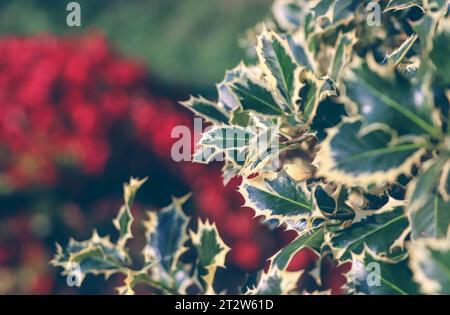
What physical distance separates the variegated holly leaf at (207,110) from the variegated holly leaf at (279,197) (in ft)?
0.73

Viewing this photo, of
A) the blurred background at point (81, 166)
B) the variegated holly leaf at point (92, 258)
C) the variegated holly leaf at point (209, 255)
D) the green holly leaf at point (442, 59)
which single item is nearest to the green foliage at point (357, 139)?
the green holly leaf at point (442, 59)

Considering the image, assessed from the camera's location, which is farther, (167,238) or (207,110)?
(167,238)

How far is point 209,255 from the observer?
1.19 meters

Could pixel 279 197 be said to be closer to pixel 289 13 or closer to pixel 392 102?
pixel 392 102

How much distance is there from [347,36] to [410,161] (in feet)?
1.59

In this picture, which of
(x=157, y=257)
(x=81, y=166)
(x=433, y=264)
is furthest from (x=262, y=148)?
(x=81, y=166)

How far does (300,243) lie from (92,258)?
1.45ft

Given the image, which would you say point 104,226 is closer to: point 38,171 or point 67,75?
point 38,171

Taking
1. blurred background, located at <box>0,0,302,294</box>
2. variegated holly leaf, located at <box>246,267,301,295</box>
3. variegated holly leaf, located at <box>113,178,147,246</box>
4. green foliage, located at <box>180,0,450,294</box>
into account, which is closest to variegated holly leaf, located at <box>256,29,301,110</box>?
green foliage, located at <box>180,0,450,294</box>

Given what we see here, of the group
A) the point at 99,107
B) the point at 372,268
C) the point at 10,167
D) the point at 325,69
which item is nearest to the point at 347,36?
the point at 325,69

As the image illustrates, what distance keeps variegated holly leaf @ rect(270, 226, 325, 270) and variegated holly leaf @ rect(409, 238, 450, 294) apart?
0.25 meters

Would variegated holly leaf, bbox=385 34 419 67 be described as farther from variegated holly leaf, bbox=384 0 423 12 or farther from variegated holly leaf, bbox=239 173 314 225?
variegated holly leaf, bbox=239 173 314 225

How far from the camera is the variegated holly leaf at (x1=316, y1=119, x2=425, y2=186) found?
658 mm

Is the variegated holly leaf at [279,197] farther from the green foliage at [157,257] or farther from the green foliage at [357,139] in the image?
the green foliage at [157,257]
